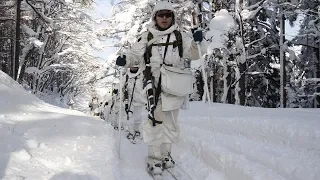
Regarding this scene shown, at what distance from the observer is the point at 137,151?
21.1ft

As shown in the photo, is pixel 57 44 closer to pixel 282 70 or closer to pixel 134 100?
pixel 282 70

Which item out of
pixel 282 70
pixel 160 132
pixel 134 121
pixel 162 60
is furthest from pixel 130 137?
pixel 282 70

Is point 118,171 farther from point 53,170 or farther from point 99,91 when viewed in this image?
point 99,91

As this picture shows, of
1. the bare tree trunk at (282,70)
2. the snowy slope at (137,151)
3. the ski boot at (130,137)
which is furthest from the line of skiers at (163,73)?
the bare tree trunk at (282,70)

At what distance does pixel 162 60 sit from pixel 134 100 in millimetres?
4557

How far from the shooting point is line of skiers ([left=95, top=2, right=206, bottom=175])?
4996 mm

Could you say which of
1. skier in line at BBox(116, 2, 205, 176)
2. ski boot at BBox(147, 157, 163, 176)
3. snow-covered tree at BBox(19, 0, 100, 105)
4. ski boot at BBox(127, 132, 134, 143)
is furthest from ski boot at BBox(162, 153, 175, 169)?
snow-covered tree at BBox(19, 0, 100, 105)

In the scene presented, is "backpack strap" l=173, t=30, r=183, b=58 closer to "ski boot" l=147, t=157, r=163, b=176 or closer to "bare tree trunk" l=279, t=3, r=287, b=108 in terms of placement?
"ski boot" l=147, t=157, r=163, b=176

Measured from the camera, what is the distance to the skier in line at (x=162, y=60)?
5.08 m

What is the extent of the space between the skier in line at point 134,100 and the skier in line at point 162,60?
149 inches

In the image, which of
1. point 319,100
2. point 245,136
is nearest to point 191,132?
point 245,136

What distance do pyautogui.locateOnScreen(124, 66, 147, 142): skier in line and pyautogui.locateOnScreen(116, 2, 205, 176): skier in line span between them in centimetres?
378

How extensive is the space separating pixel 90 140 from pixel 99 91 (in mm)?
27812

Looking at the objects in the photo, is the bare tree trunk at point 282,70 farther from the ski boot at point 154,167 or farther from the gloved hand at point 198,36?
the ski boot at point 154,167
